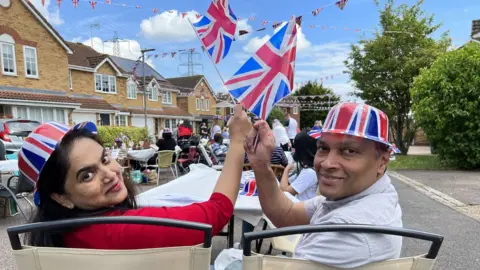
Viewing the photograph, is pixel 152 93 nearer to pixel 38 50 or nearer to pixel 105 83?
pixel 105 83

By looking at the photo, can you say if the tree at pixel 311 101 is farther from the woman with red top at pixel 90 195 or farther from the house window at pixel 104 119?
the woman with red top at pixel 90 195

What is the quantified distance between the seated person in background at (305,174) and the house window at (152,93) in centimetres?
3027

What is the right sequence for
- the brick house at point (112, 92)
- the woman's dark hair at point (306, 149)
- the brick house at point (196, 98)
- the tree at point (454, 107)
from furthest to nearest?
the brick house at point (196, 98), the brick house at point (112, 92), the tree at point (454, 107), the woman's dark hair at point (306, 149)

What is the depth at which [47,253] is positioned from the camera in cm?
103

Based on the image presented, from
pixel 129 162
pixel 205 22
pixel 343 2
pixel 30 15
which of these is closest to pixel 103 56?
pixel 30 15

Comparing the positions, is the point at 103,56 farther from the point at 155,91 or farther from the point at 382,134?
the point at 382,134

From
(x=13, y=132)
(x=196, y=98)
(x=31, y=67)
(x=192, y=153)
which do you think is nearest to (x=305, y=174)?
(x=192, y=153)

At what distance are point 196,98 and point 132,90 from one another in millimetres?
11670

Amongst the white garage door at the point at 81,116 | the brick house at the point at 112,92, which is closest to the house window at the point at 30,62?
the brick house at the point at 112,92

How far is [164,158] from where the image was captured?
8227mm

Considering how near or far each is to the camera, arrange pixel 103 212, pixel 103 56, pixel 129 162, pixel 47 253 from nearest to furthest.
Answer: pixel 47 253 < pixel 103 212 < pixel 129 162 < pixel 103 56

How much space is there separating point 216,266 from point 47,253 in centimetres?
124

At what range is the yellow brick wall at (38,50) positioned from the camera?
57.9 feet

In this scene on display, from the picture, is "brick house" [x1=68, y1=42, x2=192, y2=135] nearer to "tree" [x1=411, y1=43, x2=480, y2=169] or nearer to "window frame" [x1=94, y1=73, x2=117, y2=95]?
"window frame" [x1=94, y1=73, x2=117, y2=95]
